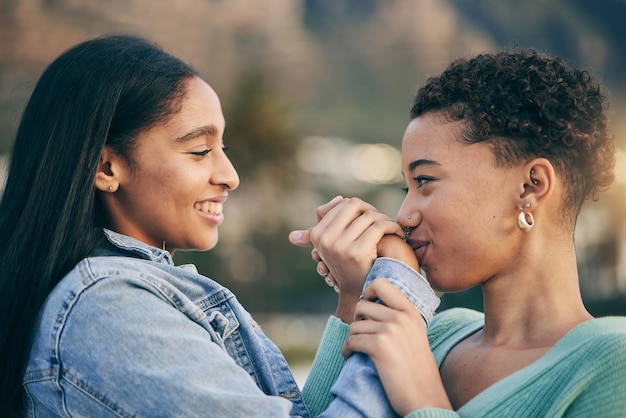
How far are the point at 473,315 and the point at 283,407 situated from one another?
3.81 ft

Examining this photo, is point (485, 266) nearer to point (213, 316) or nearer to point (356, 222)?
point (356, 222)

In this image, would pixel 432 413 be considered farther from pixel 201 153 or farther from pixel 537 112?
pixel 201 153

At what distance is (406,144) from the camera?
2723 millimetres

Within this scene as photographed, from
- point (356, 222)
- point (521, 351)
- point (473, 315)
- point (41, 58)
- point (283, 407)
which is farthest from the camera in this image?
point (41, 58)

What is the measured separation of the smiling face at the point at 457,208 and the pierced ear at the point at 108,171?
995 millimetres

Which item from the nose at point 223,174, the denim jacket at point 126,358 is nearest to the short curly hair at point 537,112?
the nose at point 223,174

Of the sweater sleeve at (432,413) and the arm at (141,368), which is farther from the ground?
the sweater sleeve at (432,413)

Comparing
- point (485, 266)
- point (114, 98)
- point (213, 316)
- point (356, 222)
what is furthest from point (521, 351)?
point (114, 98)

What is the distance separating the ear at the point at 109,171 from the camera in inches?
104

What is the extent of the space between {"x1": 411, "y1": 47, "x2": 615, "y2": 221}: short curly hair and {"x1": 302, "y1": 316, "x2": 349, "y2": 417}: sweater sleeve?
2.67 ft

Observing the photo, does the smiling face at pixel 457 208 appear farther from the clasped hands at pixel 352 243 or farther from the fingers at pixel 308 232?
the fingers at pixel 308 232

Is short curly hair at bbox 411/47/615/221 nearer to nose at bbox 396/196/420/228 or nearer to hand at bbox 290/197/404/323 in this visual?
nose at bbox 396/196/420/228

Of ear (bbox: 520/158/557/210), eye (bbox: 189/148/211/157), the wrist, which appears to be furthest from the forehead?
eye (bbox: 189/148/211/157)

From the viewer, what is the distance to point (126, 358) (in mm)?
2146
